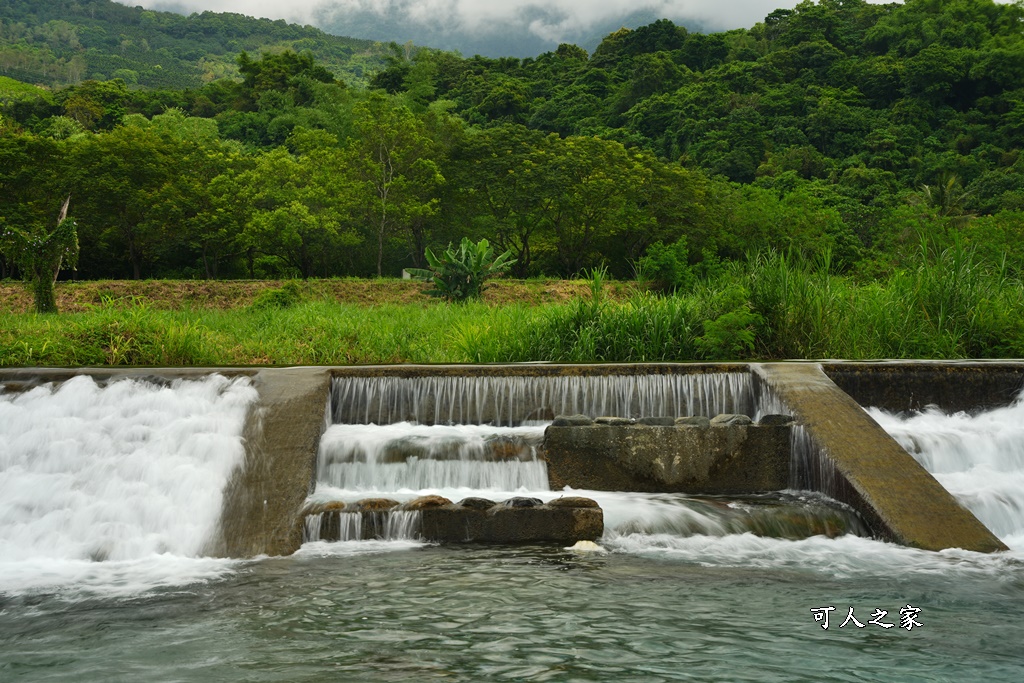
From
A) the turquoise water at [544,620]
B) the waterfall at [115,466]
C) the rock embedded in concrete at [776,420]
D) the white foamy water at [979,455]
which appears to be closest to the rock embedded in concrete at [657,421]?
the rock embedded in concrete at [776,420]

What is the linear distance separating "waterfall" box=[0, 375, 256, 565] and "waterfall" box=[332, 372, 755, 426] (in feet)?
4.58

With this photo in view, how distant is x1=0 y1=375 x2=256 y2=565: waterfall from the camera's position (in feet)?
22.9

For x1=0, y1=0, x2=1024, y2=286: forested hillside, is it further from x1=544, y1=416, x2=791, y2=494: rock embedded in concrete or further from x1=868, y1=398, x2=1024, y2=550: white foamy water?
x1=544, y1=416, x2=791, y2=494: rock embedded in concrete

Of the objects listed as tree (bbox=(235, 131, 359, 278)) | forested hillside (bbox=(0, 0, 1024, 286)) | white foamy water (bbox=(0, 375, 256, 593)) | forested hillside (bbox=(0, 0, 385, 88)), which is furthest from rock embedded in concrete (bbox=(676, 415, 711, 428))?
forested hillside (bbox=(0, 0, 385, 88))

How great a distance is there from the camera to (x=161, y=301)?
2592 centimetres

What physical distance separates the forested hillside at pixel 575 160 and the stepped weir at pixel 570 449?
9.69 metres

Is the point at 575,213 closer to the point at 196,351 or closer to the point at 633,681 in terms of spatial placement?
the point at 196,351

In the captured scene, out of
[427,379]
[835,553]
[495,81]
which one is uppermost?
[495,81]

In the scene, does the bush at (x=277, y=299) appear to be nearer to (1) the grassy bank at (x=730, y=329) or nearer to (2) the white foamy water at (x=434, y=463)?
Answer: (1) the grassy bank at (x=730, y=329)

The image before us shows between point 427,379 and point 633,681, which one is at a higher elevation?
point 427,379

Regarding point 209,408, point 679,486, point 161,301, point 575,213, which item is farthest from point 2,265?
point 679,486

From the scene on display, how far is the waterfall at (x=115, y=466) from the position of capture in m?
6.98

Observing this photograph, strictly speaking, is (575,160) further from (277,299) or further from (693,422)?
(693,422)

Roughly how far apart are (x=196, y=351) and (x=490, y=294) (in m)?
15.4
